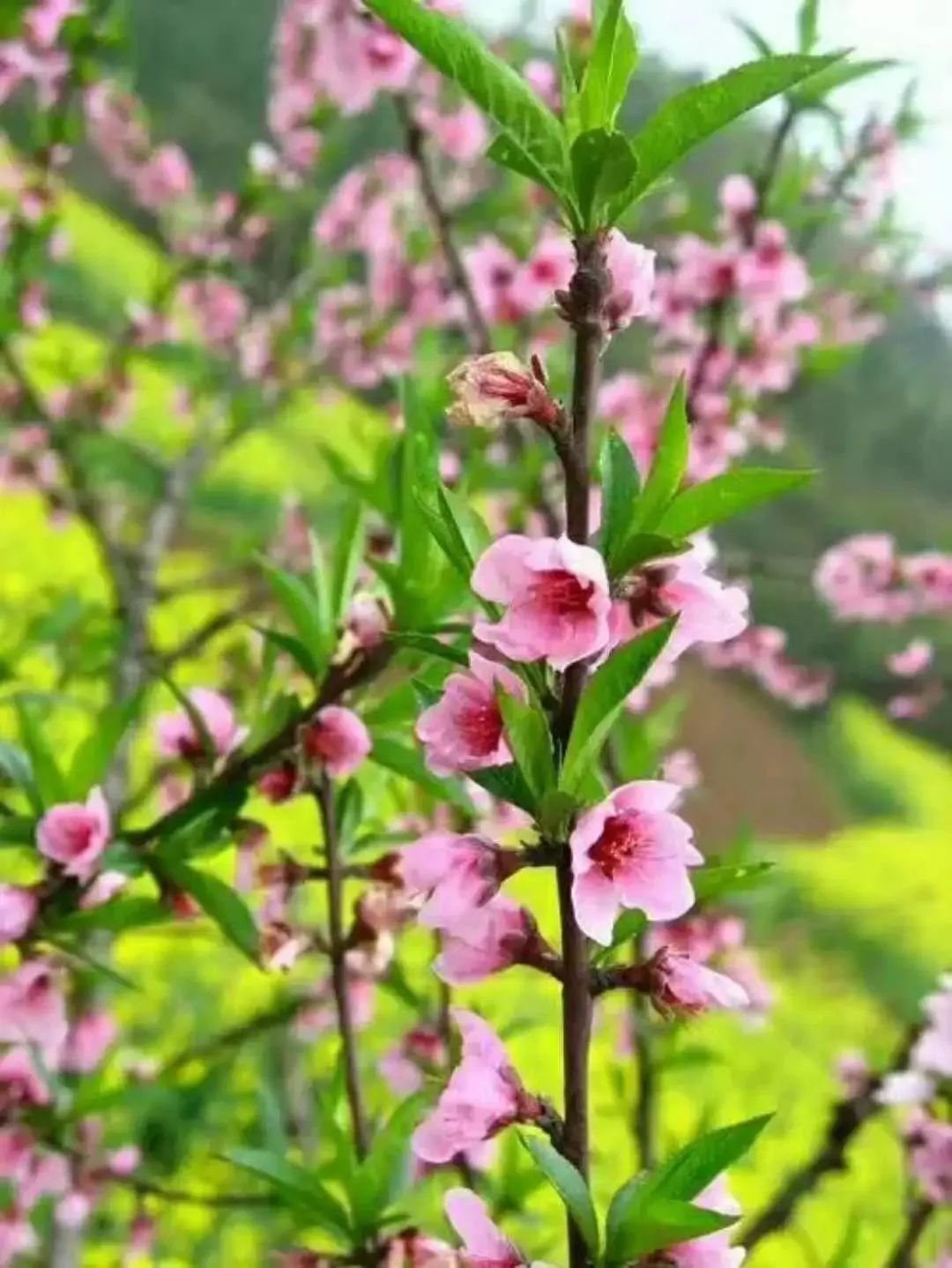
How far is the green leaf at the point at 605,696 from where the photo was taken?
36 centimetres

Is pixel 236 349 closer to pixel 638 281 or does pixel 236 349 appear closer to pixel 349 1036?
pixel 349 1036

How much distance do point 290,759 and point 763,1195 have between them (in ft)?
7.36

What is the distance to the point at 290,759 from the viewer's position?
607 mm

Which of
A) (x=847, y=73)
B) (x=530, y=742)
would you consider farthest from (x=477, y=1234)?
(x=847, y=73)

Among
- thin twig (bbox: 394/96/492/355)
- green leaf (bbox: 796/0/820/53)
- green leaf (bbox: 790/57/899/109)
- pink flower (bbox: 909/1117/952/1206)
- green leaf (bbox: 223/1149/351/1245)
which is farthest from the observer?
thin twig (bbox: 394/96/492/355)

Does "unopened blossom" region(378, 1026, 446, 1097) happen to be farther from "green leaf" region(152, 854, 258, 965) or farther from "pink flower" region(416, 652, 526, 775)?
"pink flower" region(416, 652, 526, 775)

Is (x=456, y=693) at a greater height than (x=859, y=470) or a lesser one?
greater

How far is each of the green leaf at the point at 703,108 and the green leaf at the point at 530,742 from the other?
0.14m

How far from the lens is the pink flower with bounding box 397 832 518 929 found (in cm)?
41

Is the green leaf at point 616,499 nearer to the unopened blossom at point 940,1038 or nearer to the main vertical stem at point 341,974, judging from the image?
the main vertical stem at point 341,974

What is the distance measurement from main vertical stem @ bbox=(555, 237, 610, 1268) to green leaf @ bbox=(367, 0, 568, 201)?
0.03 meters

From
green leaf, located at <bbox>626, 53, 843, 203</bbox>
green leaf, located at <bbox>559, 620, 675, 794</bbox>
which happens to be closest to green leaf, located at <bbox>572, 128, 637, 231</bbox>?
green leaf, located at <bbox>626, 53, 843, 203</bbox>

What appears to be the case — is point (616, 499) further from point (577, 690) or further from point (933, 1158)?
point (933, 1158)

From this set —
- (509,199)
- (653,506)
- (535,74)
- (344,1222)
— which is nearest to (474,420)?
(653,506)
